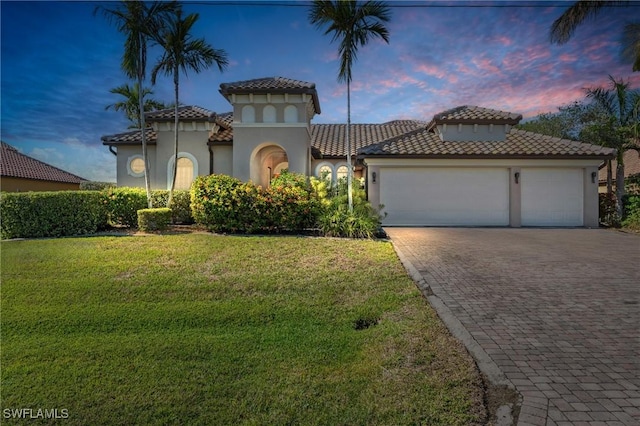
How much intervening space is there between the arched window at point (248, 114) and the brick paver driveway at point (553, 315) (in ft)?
30.8

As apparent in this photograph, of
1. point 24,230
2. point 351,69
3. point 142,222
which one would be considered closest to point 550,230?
point 351,69

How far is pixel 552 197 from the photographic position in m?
14.2

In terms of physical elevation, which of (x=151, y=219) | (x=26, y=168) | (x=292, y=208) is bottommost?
(x=151, y=219)

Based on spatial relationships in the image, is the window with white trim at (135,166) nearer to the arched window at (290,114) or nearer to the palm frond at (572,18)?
the arched window at (290,114)

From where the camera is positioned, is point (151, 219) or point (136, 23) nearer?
point (151, 219)

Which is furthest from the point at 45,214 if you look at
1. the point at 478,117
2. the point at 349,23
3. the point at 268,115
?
the point at 478,117

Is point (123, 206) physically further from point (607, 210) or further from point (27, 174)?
point (27, 174)

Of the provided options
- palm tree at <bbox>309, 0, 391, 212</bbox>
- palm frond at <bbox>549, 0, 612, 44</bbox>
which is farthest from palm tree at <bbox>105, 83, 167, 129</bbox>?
palm frond at <bbox>549, 0, 612, 44</bbox>

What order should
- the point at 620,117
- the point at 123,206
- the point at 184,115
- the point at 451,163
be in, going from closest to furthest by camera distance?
the point at 123,206, the point at 451,163, the point at 184,115, the point at 620,117

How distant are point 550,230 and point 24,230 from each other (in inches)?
765

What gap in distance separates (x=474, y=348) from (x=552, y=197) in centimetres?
1397

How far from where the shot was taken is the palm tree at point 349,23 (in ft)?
34.3

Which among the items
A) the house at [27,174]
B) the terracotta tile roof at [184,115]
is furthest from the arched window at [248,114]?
the house at [27,174]

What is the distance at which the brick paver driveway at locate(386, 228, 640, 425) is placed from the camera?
2746 mm
